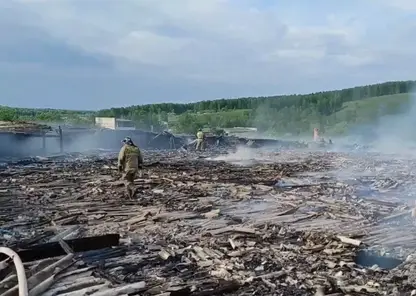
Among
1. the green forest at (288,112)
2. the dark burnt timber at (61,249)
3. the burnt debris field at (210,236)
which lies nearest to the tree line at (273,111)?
the green forest at (288,112)

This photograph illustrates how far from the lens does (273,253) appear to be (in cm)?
776

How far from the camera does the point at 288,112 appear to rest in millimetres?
87625

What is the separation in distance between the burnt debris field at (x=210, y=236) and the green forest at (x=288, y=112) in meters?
41.6

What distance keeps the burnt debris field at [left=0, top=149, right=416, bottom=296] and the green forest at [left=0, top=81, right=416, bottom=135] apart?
136 feet

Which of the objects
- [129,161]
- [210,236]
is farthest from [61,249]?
[129,161]

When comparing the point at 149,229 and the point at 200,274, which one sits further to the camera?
the point at 149,229

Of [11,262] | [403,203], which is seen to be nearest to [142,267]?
[11,262]

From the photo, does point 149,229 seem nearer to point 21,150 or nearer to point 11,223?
point 11,223

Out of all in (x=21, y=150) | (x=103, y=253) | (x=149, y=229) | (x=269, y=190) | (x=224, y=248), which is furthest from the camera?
(x=21, y=150)

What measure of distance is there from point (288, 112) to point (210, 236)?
3173 inches

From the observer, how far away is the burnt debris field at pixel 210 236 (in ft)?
20.4

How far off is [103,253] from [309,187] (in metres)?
9.44

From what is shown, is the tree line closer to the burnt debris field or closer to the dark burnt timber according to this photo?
the burnt debris field

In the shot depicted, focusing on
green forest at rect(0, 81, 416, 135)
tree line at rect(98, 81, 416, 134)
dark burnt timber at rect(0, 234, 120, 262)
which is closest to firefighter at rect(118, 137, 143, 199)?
dark burnt timber at rect(0, 234, 120, 262)
